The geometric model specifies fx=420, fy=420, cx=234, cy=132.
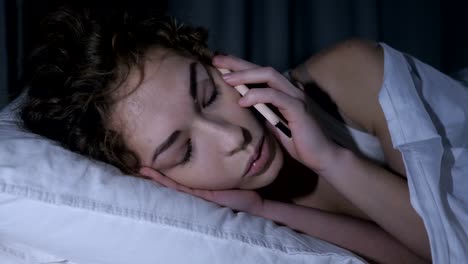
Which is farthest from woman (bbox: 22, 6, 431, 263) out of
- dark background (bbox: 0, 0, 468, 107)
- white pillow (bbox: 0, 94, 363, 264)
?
dark background (bbox: 0, 0, 468, 107)

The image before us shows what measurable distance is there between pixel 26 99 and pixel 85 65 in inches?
7.3

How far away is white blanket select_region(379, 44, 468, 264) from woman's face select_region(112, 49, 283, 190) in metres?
0.28

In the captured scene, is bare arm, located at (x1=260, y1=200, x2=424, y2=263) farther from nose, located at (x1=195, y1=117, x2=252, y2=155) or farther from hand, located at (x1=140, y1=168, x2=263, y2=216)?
nose, located at (x1=195, y1=117, x2=252, y2=155)

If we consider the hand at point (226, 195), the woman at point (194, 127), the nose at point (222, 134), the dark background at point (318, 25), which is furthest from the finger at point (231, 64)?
the dark background at point (318, 25)

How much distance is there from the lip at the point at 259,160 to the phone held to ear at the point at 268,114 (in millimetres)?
49

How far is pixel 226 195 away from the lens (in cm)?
91

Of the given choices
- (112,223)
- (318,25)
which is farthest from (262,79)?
(318,25)

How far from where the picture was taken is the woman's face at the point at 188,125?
80 centimetres

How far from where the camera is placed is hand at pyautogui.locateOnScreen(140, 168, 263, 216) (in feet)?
2.80

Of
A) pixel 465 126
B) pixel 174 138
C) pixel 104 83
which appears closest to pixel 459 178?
pixel 465 126

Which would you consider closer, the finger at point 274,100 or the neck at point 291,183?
the finger at point 274,100

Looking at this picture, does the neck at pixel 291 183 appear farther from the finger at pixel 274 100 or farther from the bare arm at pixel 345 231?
the finger at pixel 274 100

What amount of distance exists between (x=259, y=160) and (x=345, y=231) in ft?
0.86

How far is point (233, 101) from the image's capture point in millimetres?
874
